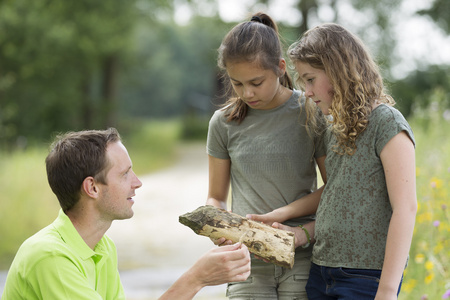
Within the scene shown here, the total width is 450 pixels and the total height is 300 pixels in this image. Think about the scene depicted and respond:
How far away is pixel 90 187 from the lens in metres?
2.27

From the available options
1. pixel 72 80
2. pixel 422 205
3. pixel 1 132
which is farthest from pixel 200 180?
pixel 422 205

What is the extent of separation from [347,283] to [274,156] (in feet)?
2.07

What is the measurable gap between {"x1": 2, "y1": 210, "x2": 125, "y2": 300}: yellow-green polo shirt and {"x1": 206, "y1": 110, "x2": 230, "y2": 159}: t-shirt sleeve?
30.3 inches

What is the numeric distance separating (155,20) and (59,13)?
6650 mm

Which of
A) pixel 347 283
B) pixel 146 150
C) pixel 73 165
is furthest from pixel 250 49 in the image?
pixel 146 150

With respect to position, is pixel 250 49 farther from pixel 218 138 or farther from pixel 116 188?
pixel 116 188

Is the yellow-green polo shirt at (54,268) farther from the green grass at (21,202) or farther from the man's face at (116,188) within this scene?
the green grass at (21,202)

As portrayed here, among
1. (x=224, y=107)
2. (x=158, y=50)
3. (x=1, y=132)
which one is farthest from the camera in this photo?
(x=158, y=50)

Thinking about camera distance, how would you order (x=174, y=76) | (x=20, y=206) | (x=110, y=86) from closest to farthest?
(x=20, y=206), (x=110, y=86), (x=174, y=76)

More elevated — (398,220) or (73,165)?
(73,165)

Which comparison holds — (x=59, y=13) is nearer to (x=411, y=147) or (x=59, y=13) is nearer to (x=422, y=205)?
(x=422, y=205)

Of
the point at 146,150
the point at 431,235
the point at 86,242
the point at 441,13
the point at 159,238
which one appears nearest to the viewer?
the point at 86,242

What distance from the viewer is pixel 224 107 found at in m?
2.79

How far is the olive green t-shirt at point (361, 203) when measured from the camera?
2227 mm
